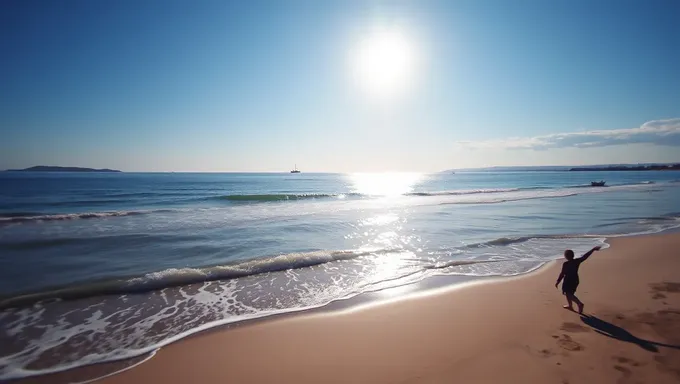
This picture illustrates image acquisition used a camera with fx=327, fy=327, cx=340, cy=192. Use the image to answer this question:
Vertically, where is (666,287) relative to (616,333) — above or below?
below

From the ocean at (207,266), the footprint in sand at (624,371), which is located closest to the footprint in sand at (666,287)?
the ocean at (207,266)

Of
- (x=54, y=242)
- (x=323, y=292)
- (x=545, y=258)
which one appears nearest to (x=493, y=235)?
(x=545, y=258)

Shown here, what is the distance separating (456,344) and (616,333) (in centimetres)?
283

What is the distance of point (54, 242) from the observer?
15180 millimetres

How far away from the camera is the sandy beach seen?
4707 mm

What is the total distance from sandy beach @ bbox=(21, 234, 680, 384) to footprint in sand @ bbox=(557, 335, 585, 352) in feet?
0.05

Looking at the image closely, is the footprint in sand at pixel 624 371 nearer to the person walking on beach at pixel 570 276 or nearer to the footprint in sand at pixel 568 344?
the footprint in sand at pixel 568 344

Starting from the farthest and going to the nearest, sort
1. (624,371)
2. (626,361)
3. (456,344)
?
(456,344)
(626,361)
(624,371)

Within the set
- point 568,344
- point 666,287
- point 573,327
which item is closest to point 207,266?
point 568,344

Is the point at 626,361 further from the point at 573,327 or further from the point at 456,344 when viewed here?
the point at 456,344

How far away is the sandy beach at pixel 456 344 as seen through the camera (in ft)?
15.4

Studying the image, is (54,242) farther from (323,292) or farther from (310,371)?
(310,371)

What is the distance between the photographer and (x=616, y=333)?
5680 mm

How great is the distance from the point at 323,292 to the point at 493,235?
34.4 ft
